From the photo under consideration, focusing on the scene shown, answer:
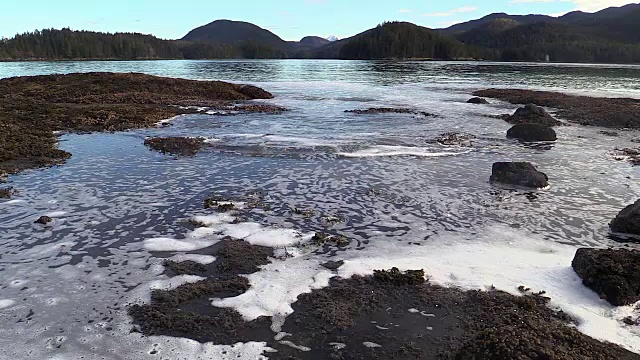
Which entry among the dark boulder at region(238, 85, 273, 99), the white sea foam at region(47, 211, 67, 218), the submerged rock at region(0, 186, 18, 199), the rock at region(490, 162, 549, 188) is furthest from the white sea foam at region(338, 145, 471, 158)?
the dark boulder at region(238, 85, 273, 99)

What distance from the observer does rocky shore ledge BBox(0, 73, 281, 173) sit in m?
17.2

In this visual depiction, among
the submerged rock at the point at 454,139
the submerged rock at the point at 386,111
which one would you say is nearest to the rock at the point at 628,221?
the submerged rock at the point at 454,139

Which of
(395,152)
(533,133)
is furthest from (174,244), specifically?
(533,133)

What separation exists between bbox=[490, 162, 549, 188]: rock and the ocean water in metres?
0.42

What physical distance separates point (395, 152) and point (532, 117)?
13.7 metres

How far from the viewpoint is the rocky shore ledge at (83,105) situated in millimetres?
17250

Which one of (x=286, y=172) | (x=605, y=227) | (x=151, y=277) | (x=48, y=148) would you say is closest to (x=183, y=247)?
(x=151, y=277)

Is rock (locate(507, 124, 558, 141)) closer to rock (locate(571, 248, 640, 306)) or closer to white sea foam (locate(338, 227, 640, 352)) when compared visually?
white sea foam (locate(338, 227, 640, 352))

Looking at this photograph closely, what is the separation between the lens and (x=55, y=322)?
645 cm

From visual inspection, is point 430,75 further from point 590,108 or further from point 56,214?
point 56,214

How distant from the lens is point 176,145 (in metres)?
19.0

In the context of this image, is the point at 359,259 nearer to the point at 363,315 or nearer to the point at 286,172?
the point at 363,315

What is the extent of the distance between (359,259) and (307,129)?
16381 mm

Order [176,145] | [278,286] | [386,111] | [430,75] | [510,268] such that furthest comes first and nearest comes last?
[430,75], [386,111], [176,145], [510,268], [278,286]
